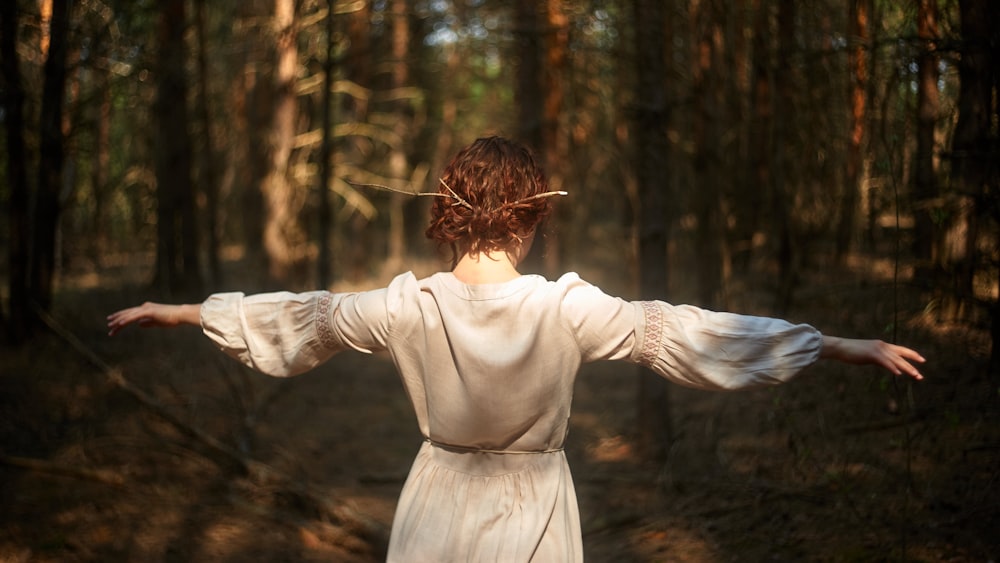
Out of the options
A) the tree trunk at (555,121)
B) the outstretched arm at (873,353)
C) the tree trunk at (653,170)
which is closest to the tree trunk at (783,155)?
the tree trunk at (653,170)

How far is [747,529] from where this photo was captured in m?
5.24

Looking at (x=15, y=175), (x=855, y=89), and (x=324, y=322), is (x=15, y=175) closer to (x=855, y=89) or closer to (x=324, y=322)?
(x=324, y=322)

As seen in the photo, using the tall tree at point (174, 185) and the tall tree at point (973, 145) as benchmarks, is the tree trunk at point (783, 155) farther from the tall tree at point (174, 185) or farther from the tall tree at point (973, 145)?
the tall tree at point (174, 185)

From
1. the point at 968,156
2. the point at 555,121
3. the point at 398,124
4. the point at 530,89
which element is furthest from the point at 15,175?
the point at 398,124

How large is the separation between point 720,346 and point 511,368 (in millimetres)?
568

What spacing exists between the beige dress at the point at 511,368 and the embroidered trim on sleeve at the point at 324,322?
0.11 feet

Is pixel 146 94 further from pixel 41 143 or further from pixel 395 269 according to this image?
pixel 41 143

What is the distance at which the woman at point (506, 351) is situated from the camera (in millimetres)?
2324

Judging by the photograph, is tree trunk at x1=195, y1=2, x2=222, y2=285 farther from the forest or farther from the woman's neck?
the woman's neck

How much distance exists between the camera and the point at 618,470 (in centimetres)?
679

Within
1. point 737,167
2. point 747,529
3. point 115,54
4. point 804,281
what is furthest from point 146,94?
point 747,529

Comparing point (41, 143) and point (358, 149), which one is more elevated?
point (358, 149)

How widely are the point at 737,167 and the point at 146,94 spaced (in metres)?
10.9

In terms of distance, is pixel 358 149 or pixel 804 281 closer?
pixel 804 281
